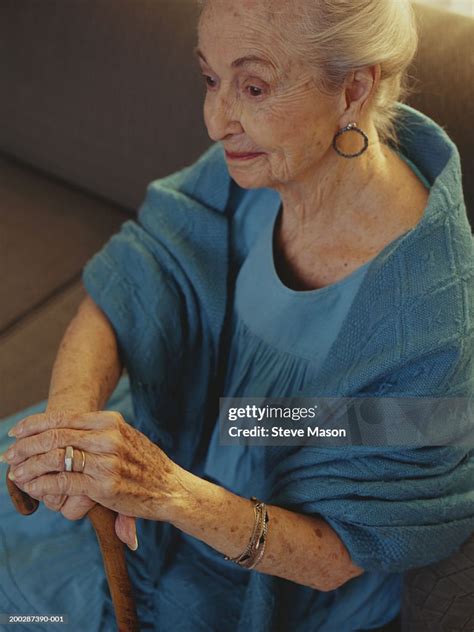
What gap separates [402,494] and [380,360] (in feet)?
0.51

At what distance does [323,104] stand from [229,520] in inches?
18.6

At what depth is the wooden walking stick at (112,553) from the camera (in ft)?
2.78

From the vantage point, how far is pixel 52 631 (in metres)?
1.02

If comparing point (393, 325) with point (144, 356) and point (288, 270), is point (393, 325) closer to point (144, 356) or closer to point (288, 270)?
point (288, 270)

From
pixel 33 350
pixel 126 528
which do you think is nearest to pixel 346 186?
pixel 126 528

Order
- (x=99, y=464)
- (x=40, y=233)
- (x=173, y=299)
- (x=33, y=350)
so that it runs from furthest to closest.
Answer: (x=40, y=233), (x=33, y=350), (x=173, y=299), (x=99, y=464)

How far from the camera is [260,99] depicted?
0.90 metres

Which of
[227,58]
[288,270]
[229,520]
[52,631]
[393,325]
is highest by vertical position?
[227,58]

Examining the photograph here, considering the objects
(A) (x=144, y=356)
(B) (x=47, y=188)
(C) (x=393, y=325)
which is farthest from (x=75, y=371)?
(B) (x=47, y=188)

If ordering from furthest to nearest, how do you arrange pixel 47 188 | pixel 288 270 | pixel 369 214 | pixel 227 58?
1. pixel 47 188
2. pixel 288 270
3. pixel 369 214
4. pixel 227 58

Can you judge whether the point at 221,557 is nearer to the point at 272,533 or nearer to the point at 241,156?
the point at 272,533

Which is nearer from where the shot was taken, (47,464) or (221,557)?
(47,464)

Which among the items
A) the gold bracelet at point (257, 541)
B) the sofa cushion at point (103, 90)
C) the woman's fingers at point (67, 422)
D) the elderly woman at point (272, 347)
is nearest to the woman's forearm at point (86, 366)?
the elderly woman at point (272, 347)

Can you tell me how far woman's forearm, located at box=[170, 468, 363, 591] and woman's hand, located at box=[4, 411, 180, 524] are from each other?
0.03 m
